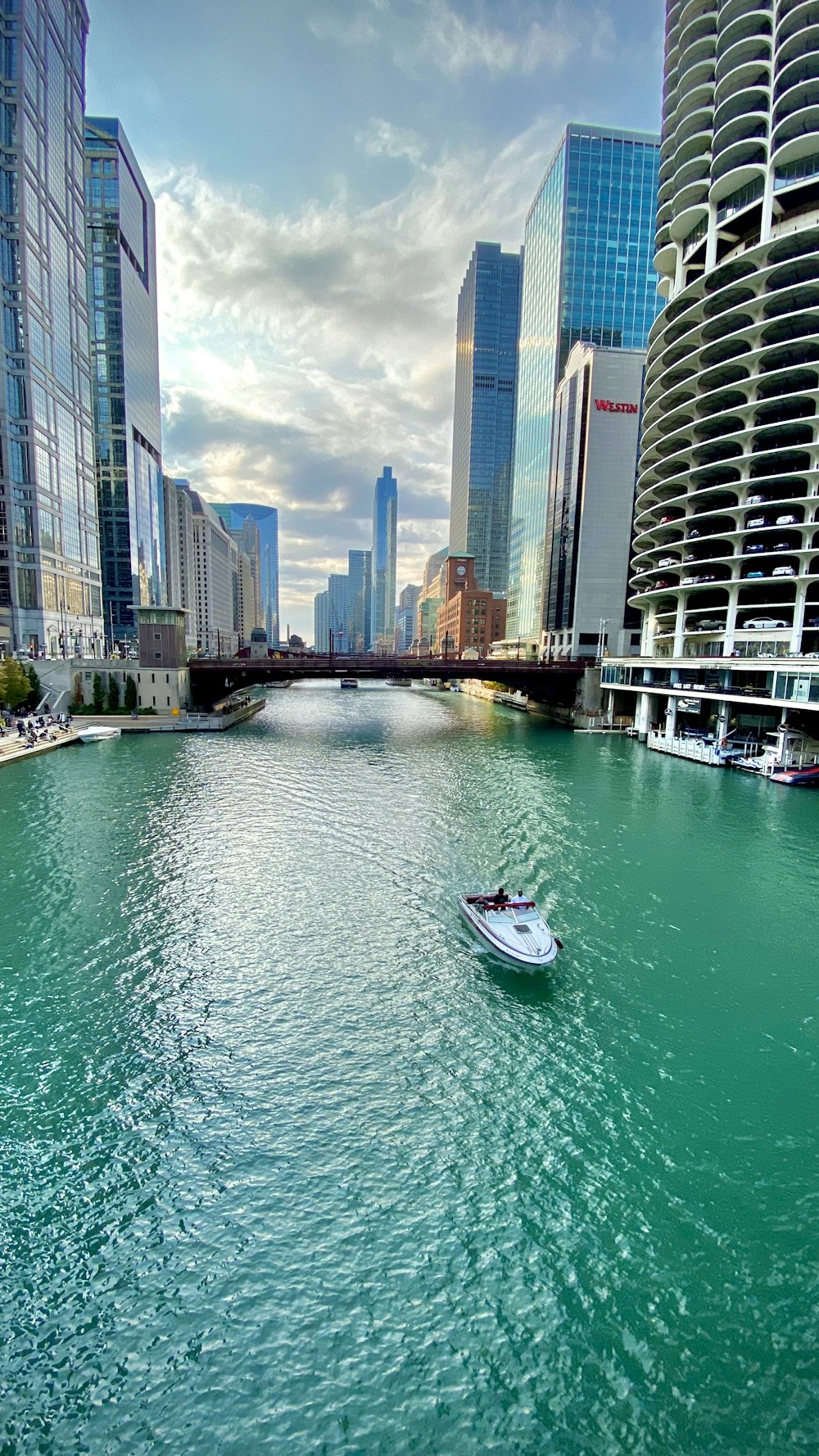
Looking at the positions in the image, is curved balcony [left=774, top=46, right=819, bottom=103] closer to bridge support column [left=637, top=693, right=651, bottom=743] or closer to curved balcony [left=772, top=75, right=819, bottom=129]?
curved balcony [left=772, top=75, right=819, bottom=129]

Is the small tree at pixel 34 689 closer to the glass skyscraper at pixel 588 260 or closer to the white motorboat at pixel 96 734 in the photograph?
the white motorboat at pixel 96 734

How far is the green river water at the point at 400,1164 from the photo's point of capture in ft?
29.9

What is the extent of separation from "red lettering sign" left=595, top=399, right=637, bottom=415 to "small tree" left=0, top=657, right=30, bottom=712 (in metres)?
98.4

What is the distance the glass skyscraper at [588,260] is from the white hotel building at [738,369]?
177ft

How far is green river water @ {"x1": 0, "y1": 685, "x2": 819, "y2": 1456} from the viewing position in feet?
29.9

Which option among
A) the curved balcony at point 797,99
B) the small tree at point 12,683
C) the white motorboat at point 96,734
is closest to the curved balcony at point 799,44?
the curved balcony at point 797,99

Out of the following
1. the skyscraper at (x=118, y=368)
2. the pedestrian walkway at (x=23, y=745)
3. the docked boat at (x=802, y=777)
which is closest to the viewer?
the docked boat at (x=802, y=777)

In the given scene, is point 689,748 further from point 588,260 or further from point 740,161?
point 588,260

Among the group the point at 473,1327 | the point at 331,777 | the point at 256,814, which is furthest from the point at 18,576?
the point at 473,1327

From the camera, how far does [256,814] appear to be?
3891 cm

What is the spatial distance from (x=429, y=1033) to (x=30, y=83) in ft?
456

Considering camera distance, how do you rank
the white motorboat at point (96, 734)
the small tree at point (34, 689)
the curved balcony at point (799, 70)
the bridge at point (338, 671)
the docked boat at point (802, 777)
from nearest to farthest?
the docked boat at point (802, 777), the curved balcony at point (799, 70), the white motorboat at point (96, 734), the small tree at point (34, 689), the bridge at point (338, 671)

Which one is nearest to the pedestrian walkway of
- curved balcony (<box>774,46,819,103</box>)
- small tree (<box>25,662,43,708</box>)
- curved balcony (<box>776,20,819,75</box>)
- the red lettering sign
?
small tree (<box>25,662,43,708</box>)

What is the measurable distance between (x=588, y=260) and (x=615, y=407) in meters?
55.0
